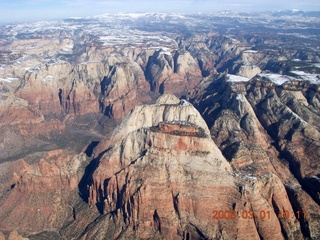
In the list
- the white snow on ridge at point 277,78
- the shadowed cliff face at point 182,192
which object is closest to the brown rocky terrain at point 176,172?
the shadowed cliff face at point 182,192

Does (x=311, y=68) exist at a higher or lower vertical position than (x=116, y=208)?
higher

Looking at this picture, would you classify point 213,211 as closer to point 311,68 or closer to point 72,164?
point 72,164

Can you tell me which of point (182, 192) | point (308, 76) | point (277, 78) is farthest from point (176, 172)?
point (308, 76)

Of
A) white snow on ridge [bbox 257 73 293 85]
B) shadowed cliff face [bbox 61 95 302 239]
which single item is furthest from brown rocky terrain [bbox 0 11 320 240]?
white snow on ridge [bbox 257 73 293 85]

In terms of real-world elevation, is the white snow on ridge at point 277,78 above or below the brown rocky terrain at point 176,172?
above

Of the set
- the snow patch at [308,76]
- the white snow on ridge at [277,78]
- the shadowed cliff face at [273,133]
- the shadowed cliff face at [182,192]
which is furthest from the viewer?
the snow patch at [308,76]

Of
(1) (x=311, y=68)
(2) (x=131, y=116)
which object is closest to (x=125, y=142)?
(2) (x=131, y=116)

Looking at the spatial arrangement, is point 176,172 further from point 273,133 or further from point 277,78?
point 277,78

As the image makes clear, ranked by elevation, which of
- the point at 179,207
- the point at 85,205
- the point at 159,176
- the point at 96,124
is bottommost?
the point at 96,124

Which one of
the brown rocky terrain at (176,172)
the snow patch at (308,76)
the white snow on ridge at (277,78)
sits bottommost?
the brown rocky terrain at (176,172)

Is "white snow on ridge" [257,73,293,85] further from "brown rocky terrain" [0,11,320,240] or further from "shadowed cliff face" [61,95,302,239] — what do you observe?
"shadowed cliff face" [61,95,302,239]

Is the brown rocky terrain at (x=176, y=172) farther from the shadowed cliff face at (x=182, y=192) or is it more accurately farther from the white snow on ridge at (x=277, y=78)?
the white snow on ridge at (x=277, y=78)
